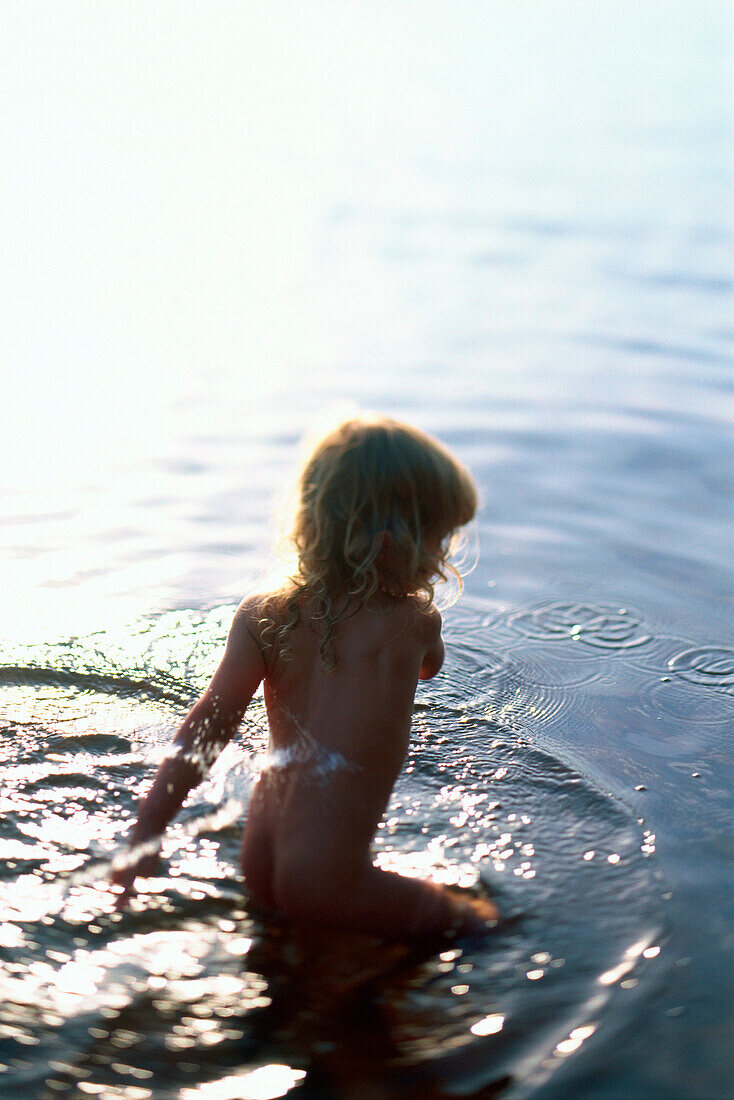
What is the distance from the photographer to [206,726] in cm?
284

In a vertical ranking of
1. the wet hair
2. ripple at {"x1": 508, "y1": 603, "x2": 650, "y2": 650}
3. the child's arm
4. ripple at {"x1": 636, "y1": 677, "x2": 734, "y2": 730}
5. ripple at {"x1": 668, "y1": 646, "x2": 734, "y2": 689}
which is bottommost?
ripple at {"x1": 636, "y1": 677, "x2": 734, "y2": 730}

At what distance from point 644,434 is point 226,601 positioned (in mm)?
3286

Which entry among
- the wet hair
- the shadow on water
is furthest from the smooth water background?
the wet hair

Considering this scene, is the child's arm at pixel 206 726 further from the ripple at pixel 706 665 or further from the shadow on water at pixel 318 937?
the ripple at pixel 706 665

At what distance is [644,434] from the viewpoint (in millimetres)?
7008

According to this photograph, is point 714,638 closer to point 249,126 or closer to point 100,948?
point 100,948

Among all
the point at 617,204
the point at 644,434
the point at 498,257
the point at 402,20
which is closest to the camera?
the point at 644,434

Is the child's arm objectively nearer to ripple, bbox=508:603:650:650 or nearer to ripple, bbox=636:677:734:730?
ripple, bbox=636:677:734:730

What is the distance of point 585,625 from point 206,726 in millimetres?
2249

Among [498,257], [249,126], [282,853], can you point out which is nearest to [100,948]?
[282,853]

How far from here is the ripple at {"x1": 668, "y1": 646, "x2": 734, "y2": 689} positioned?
4.23 meters

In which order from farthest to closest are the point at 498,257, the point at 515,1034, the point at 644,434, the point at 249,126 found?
the point at 249,126 < the point at 498,257 < the point at 644,434 < the point at 515,1034

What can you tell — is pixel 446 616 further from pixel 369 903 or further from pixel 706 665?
pixel 369 903

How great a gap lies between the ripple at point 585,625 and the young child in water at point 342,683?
1.82 meters
